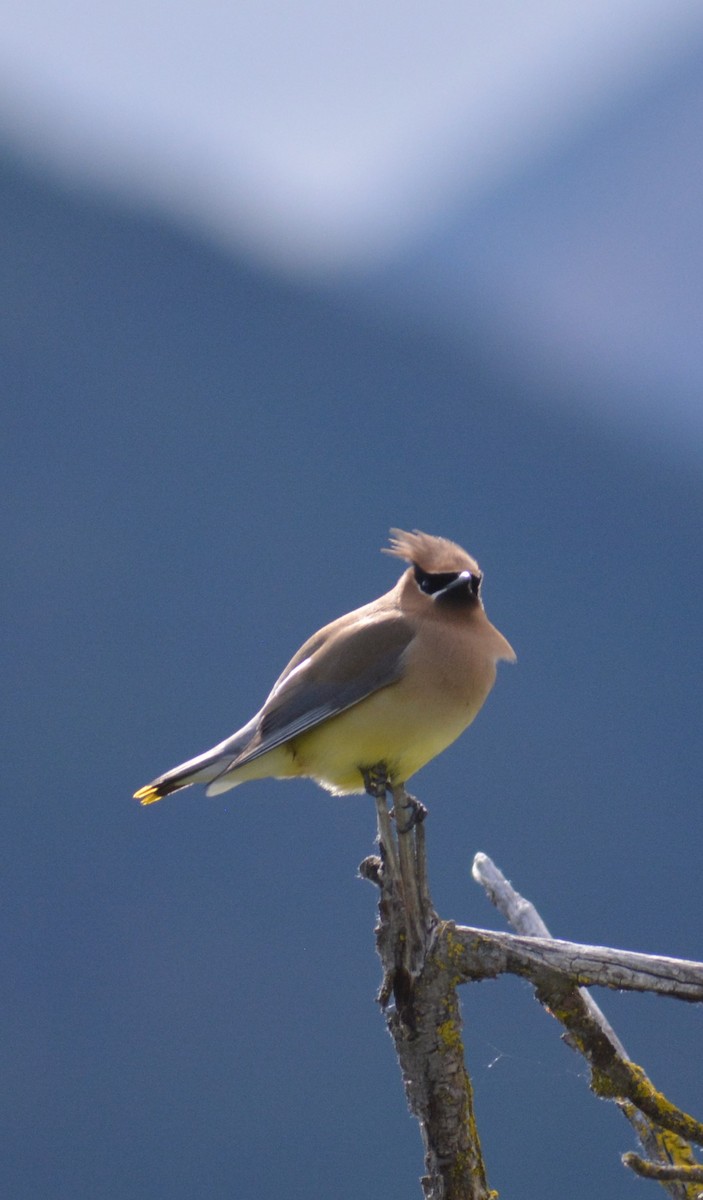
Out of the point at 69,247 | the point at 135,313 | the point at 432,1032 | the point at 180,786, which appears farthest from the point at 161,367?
the point at 432,1032

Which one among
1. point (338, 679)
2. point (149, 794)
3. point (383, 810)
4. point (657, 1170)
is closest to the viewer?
point (657, 1170)

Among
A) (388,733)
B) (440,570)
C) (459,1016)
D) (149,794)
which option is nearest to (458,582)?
(440,570)

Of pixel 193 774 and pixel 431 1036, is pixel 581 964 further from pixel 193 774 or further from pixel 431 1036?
pixel 193 774

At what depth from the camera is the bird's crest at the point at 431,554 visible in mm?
3580

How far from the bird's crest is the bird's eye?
1 cm

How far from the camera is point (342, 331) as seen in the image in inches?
357

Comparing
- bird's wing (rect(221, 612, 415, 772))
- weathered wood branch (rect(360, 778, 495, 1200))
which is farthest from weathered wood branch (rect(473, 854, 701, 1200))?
bird's wing (rect(221, 612, 415, 772))

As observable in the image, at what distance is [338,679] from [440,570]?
41cm

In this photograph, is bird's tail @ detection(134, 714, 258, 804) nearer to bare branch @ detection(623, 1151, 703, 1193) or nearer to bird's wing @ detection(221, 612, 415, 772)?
bird's wing @ detection(221, 612, 415, 772)

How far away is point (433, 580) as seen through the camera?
359 centimetres

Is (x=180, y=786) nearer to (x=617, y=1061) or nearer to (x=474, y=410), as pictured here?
(x=617, y=1061)

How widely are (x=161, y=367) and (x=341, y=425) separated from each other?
1.26 m

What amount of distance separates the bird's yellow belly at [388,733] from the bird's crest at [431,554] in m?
0.38

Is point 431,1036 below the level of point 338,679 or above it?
below
